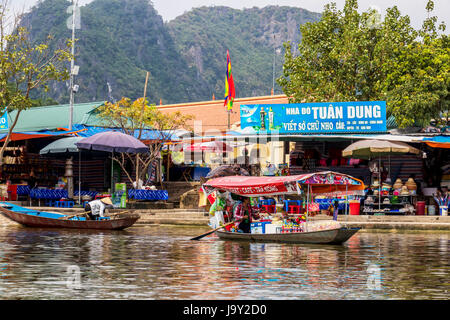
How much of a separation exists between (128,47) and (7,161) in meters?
74.9

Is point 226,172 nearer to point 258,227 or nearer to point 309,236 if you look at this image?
point 258,227

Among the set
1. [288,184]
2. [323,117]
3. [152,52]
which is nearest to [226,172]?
[323,117]

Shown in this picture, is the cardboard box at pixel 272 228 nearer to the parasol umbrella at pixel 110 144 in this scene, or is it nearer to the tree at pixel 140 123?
the parasol umbrella at pixel 110 144

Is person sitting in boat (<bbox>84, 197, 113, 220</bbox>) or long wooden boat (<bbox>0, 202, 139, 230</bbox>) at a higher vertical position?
person sitting in boat (<bbox>84, 197, 113, 220</bbox>)

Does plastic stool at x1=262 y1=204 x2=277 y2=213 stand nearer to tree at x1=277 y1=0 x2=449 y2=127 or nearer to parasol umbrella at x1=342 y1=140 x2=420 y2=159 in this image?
parasol umbrella at x1=342 y1=140 x2=420 y2=159

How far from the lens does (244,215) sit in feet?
68.0

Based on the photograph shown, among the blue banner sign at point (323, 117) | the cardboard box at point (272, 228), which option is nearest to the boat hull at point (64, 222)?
the cardboard box at point (272, 228)

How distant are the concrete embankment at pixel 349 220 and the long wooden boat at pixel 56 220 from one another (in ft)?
5.35

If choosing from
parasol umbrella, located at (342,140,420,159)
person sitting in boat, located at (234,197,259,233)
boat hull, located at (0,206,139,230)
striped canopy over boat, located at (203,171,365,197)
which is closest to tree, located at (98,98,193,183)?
boat hull, located at (0,206,139,230)

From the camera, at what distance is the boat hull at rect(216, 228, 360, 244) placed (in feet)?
62.2

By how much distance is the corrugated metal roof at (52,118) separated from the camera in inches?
1363

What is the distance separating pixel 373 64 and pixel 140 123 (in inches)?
443

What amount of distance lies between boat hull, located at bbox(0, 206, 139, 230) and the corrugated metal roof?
880 cm

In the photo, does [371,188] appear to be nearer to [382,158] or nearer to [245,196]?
[382,158]
